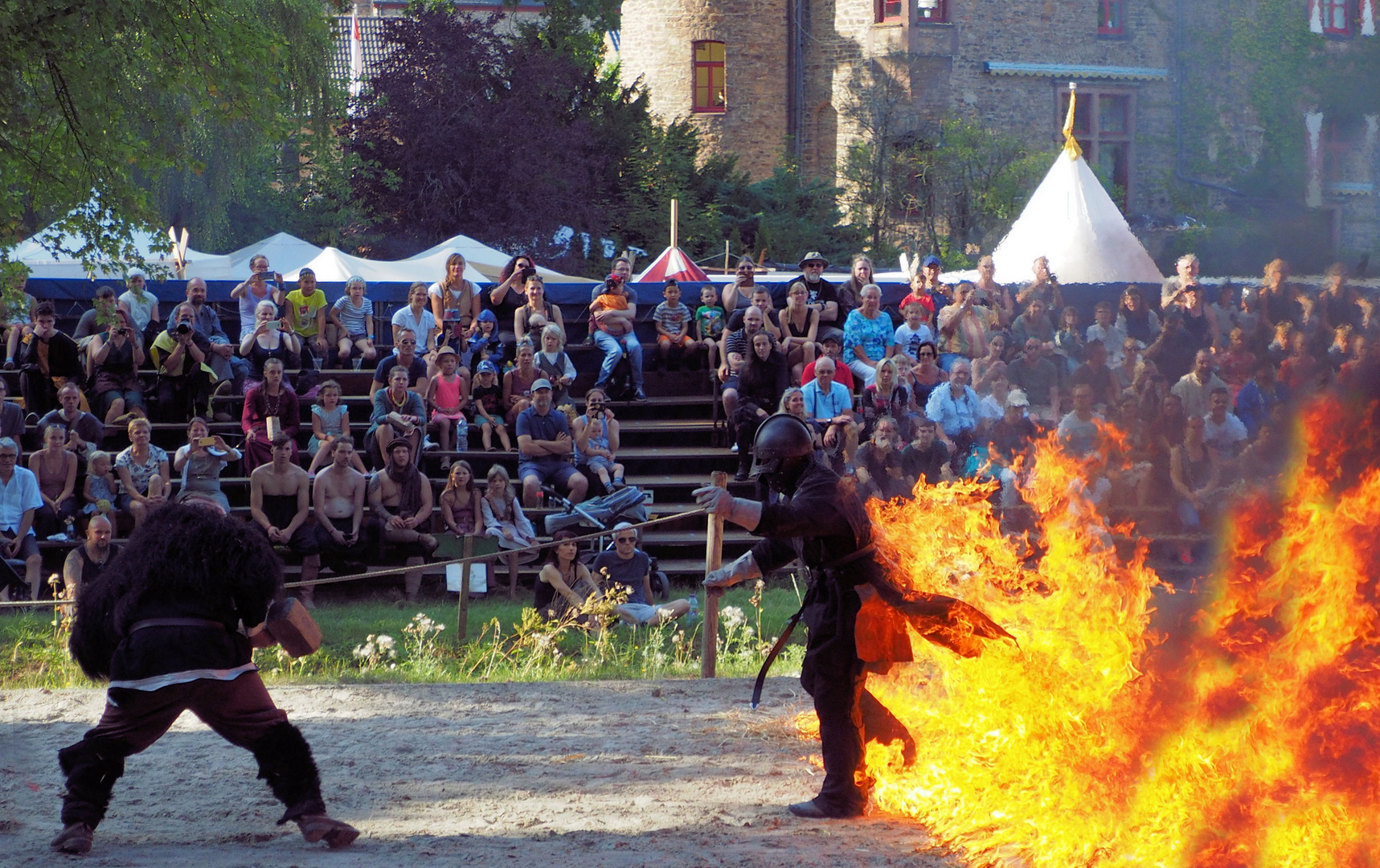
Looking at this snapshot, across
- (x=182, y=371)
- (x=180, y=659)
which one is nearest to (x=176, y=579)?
(x=180, y=659)

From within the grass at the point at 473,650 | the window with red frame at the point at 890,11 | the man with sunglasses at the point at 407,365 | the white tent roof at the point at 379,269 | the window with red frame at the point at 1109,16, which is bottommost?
the grass at the point at 473,650

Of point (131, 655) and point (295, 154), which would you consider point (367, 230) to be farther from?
point (131, 655)

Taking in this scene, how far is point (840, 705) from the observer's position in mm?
6332

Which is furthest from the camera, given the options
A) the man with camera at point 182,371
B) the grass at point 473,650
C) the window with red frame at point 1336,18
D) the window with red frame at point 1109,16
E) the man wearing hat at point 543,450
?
the window with red frame at point 1109,16

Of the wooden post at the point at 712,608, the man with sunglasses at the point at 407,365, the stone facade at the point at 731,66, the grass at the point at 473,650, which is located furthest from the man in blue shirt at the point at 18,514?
the stone facade at the point at 731,66

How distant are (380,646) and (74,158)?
3.91 metres

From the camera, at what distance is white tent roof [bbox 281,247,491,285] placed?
20.0 metres

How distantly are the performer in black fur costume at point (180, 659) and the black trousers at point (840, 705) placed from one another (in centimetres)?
212

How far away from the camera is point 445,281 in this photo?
15.6m

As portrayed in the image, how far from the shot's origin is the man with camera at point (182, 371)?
47.5 ft

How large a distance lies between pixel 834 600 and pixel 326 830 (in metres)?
2.44

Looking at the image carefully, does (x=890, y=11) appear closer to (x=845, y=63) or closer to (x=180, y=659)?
(x=845, y=63)

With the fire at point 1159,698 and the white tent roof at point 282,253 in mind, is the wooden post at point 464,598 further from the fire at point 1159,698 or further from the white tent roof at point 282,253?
the white tent roof at point 282,253

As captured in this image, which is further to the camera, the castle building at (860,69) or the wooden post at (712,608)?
the castle building at (860,69)
